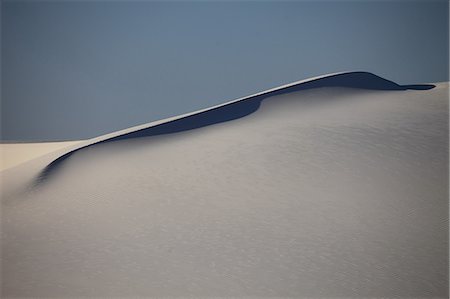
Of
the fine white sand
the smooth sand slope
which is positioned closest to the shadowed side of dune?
the smooth sand slope

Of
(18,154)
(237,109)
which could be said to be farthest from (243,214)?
(18,154)

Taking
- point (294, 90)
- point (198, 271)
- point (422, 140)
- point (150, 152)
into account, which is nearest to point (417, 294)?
point (198, 271)

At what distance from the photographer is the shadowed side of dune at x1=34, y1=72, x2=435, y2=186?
683 centimetres

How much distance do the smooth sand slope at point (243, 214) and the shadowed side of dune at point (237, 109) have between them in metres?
0.18

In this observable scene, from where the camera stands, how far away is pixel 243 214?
4418 millimetres

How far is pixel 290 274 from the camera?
10.9 feet

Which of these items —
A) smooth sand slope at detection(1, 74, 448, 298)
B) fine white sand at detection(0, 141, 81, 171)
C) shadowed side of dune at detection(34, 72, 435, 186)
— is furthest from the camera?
fine white sand at detection(0, 141, 81, 171)

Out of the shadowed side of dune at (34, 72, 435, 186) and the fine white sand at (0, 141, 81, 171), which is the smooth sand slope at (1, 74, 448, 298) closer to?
the shadowed side of dune at (34, 72, 435, 186)

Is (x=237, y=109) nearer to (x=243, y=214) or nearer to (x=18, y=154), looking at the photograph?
(x=243, y=214)

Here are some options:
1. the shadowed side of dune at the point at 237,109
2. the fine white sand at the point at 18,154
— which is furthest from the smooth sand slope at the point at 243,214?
the fine white sand at the point at 18,154

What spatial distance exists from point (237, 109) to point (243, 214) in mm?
4723

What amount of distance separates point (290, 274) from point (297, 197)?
1.55 meters

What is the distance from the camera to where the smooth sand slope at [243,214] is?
10.7ft

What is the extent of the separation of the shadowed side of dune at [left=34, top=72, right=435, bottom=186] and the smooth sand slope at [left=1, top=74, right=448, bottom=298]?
6.9 inches
